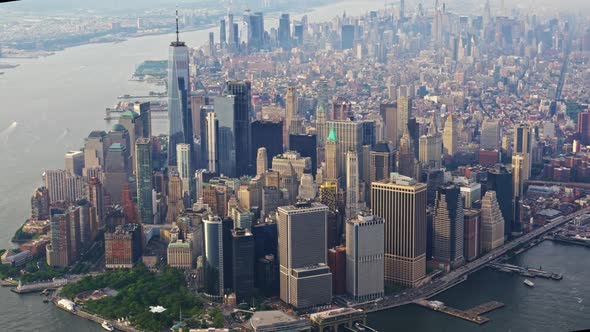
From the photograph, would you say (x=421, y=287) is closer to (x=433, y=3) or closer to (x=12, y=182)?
(x=12, y=182)

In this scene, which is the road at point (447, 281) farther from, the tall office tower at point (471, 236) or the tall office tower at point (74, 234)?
the tall office tower at point (74, 234)

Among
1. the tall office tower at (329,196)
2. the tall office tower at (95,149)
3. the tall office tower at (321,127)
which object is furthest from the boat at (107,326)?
the tall office tower at (321,127)

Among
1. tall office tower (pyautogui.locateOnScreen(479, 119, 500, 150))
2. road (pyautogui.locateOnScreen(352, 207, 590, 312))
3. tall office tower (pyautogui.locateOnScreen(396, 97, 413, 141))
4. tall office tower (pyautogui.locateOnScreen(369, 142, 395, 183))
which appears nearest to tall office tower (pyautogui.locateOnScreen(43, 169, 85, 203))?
tall office tower (pyautogui.locateOnScreen(369, 142, 395, 183))

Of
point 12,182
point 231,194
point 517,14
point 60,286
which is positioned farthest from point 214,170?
point 517,14

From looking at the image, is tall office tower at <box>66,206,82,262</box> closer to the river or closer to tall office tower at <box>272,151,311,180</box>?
the river

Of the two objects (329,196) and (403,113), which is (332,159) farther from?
(403,113)

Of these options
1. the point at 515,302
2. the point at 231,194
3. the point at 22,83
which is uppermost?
the point at 22,83
